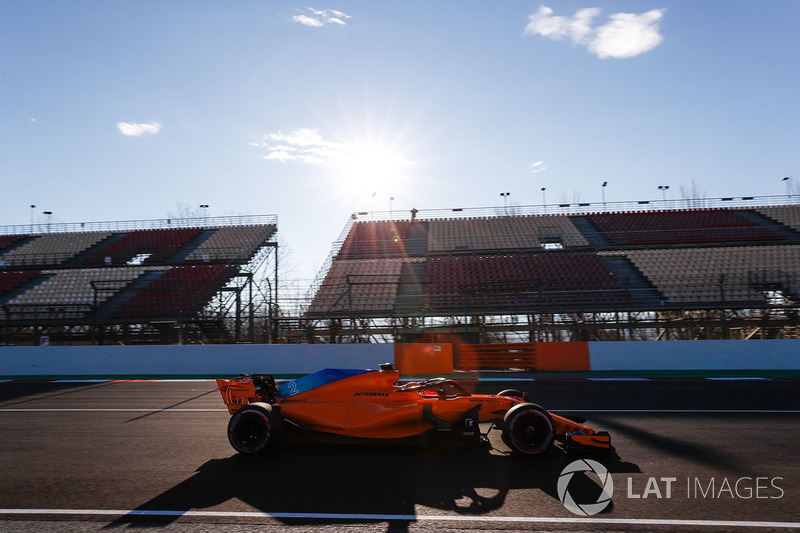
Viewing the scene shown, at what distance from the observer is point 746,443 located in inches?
240

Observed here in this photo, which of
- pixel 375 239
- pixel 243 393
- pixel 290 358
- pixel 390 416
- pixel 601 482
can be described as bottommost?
pixel 601 482

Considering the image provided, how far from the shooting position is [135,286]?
25641 millimetres

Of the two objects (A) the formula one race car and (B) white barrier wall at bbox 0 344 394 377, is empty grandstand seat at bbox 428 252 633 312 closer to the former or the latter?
Result: (B) white barrier wall at bbox 0 344 394 377

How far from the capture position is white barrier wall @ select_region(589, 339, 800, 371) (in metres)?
14.9

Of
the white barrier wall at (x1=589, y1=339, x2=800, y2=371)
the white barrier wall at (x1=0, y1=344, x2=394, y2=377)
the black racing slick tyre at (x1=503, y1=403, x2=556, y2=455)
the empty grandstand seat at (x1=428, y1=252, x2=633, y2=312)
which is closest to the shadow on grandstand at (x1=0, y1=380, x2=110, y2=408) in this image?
the white barrier wall at (x1=0, y1=344, x2=394, y2=377)

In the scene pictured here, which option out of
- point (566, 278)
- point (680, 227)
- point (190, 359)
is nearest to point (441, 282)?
point (566, 278)

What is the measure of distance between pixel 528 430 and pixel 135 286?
24.5 meters

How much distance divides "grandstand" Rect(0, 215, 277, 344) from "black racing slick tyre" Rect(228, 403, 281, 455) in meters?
13.0

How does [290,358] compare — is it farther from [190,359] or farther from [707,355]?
[707,355]

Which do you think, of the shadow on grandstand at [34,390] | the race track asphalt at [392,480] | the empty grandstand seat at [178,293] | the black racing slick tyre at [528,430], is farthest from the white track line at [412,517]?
the empty grandstand seat at [178,293]

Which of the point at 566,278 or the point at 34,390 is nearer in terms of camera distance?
the point at 34,390

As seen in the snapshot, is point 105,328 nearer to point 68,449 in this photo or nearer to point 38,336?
point 38,336

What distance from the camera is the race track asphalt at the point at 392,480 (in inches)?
157

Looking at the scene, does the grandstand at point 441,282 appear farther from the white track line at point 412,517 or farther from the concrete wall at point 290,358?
the white track line at point 412,517
